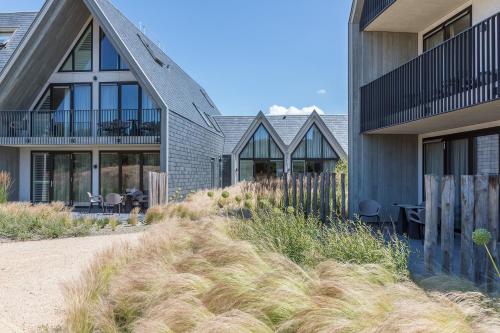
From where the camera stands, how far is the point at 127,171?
60.6ft

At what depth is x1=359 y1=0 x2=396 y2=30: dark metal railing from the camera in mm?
10436

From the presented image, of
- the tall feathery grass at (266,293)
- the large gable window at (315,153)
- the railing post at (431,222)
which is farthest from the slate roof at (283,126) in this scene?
the tall feathery grass at (266,293)

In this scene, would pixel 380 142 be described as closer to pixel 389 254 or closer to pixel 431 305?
pixel 389 254

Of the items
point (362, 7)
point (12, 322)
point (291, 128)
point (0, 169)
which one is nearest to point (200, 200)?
point (362, 7)

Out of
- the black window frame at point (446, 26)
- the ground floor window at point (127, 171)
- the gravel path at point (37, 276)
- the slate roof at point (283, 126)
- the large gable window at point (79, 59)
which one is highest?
the large gable window at point (79, 59)

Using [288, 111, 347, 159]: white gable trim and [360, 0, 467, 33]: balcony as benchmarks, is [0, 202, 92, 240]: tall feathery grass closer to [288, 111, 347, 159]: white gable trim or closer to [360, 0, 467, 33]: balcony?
[360, 0, 467, 33]: balcony

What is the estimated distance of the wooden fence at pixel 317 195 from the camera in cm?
1065

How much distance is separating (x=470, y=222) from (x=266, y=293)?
307 centimetres

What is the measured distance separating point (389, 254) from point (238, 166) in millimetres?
19125

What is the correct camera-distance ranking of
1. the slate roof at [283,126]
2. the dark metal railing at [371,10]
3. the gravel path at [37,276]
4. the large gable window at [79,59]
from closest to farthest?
1. the gravel path at [37,276]
2. the dark metal railing at [371,10]
3. the large gable window at [79,59]
4. the slate roof at [283,126]

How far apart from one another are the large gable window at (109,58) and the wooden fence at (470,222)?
52.7 ft

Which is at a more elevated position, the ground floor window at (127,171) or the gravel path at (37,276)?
the ground floor window at (127,171)

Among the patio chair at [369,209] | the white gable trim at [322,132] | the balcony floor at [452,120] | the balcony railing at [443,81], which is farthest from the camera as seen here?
the white gable trim at [322,132]

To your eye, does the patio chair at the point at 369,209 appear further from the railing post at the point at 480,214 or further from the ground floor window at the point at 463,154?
the railing post at the point at 480,214
